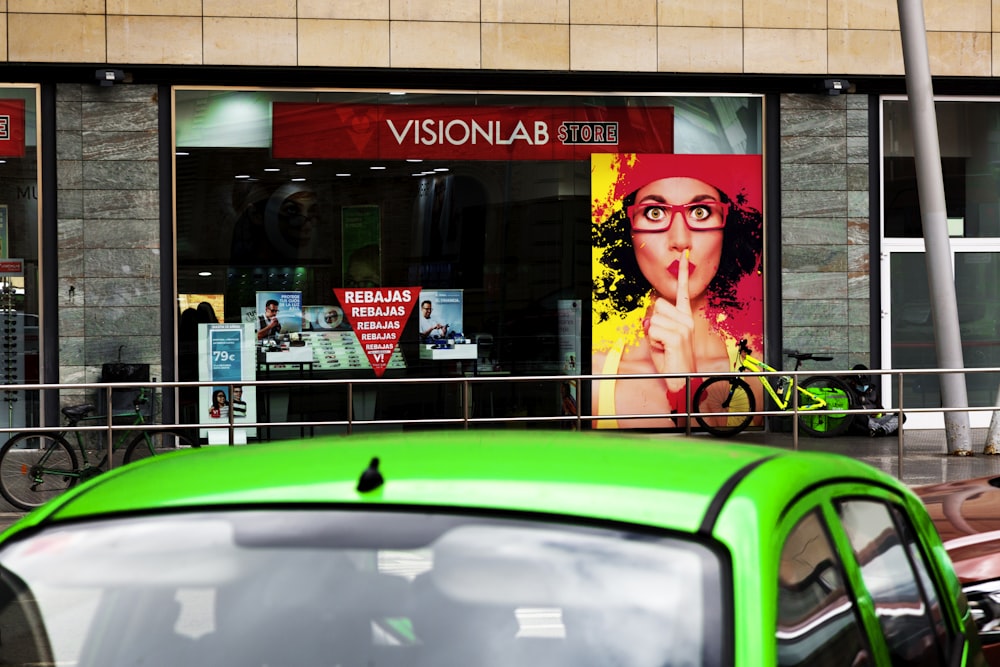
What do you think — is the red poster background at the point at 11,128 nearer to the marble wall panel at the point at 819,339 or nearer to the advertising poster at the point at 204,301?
the advertising poster at the point at 204,301

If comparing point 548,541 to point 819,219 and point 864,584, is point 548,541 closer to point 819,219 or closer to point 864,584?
point 864,584

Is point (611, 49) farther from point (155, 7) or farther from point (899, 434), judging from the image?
point (899, 434)

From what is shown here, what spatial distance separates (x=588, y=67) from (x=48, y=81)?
601 cm

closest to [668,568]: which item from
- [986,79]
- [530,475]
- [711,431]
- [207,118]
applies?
[530,475]

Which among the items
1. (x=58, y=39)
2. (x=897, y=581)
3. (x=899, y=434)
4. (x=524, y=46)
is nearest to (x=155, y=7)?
(x=58, y=39)

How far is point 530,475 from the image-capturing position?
2.12 metres

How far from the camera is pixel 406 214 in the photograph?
15.0 meters

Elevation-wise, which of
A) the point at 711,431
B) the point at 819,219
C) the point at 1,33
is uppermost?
the point at 1,33

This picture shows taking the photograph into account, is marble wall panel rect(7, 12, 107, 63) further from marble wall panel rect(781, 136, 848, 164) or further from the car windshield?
the car windshield

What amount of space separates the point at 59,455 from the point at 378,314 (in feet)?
16.8

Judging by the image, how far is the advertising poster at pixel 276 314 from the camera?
1475 centimetres

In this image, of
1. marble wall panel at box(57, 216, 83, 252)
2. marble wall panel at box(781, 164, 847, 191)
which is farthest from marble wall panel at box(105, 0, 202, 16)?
marble wall panel at box(781, 164, 847, 191)

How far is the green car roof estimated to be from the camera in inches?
79.5

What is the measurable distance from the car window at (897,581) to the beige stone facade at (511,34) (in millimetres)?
12696
